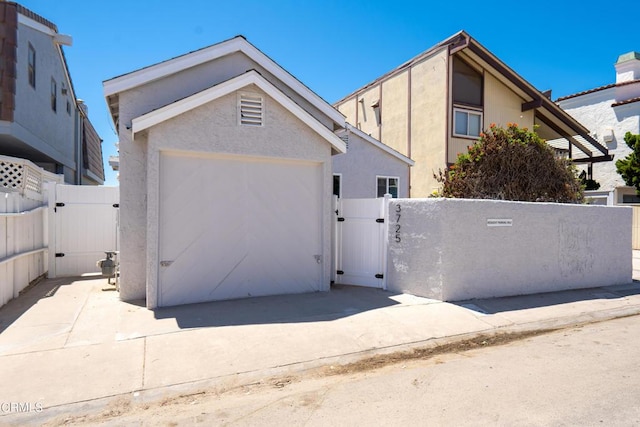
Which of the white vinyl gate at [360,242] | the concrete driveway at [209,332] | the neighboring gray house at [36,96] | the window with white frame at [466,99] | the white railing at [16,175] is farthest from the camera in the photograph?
the window with white frame at [466,99]

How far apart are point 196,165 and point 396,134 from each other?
533 inches

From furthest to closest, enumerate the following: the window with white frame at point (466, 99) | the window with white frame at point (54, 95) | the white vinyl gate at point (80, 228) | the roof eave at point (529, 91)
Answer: the window with white frame at point (466, 99) < the roof eave at point (529, 91) < the window with white frame at point (54, 95) < the white vinyl gate at point (80, 228)

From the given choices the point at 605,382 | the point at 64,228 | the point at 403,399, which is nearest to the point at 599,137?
the point at 605,382

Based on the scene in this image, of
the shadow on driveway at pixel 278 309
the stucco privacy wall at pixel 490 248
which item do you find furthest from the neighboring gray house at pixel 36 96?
the stucco privacy wall at pixel 490 248

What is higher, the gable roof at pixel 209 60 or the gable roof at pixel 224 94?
the gable roof at pixel 209 60

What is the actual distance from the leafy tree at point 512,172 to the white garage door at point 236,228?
14.3ft

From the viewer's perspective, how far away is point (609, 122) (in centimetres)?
2212

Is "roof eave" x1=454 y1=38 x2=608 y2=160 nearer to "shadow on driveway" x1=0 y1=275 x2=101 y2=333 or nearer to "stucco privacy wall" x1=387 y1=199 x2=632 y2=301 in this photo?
"stucco privacy wall" x1=387 y1=199 x2=632 y2=301

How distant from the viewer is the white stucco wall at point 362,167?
1421cm

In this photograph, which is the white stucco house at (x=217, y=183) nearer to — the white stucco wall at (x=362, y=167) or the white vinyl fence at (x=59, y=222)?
the white vinyl fence at (x=59, y=222)

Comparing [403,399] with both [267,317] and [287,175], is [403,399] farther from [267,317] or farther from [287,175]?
[287,175]

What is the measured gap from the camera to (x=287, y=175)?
7758 mm

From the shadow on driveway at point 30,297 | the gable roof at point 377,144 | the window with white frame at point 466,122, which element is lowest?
the shadow on driveway at point 30,297

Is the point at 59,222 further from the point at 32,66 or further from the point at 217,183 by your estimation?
the point at 32,66
